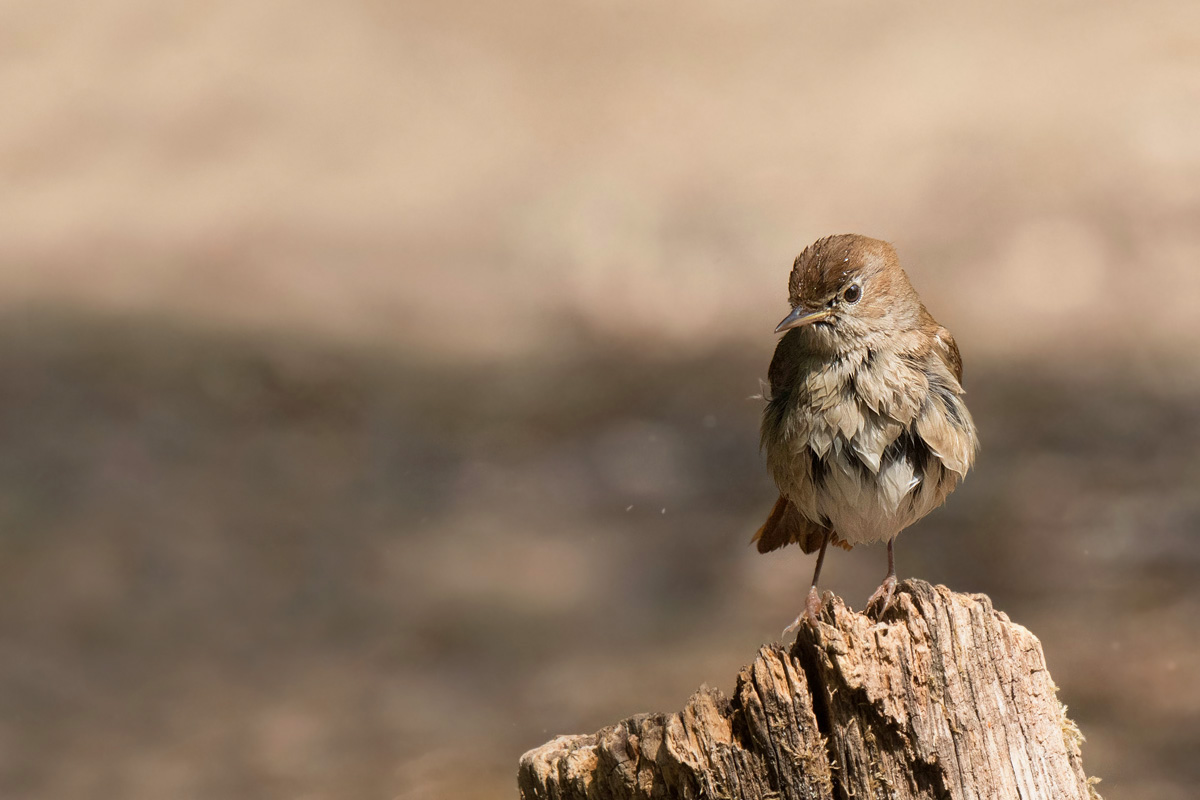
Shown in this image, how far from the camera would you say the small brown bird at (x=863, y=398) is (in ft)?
13.3

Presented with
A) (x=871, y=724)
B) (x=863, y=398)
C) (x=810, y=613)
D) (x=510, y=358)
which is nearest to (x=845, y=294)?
(x=863, y=398)

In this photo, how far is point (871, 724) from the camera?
10.4 feet

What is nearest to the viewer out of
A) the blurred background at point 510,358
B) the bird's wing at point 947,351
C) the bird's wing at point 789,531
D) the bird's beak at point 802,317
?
the bird's beak at point 802,317

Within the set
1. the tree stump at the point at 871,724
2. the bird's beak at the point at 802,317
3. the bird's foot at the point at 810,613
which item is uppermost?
the bird's beak at the point at 802,317

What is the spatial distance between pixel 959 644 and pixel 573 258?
7.02 metres

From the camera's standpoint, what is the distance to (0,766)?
7.00 meters

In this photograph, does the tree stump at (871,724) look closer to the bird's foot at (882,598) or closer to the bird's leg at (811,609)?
the bird's leg at (811,609)

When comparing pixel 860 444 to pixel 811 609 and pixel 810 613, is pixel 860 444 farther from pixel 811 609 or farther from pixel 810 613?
pixel 810 613

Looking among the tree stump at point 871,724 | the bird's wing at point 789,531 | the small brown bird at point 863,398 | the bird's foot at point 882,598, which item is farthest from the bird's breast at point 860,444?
the tree stump at point 871,724

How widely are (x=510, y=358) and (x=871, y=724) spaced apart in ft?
21.6

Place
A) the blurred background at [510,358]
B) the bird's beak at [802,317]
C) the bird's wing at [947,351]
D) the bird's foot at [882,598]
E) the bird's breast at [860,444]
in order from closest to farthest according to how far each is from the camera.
Result: the bird's foot at [882,598], the bird's beak at [802,317], the bird's breast at [860,444], the bird's wing at [947,351], the blurred background at [510,358]

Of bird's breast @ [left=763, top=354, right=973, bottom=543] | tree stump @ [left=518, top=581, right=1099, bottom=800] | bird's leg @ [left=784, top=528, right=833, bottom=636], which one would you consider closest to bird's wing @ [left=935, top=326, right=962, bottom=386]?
bird's breast @ [left=763, top=354, right=973, bottom=543]

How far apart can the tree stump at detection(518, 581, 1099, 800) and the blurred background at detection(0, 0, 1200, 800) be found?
142 inches

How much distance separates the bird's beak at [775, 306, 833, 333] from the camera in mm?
3968
